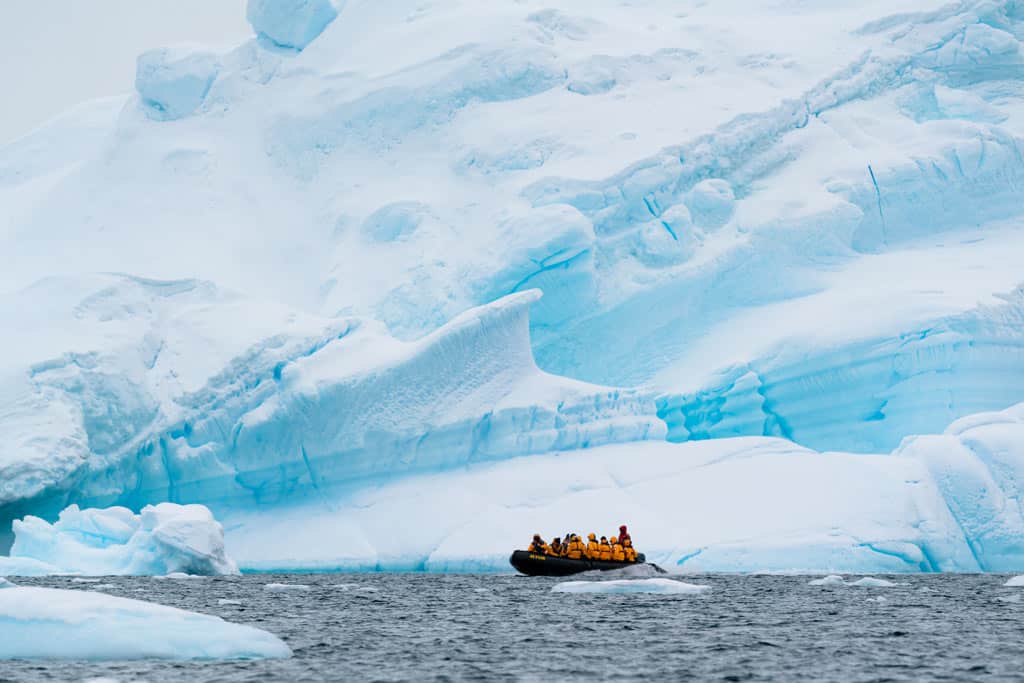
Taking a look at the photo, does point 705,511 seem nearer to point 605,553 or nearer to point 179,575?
point 605,553

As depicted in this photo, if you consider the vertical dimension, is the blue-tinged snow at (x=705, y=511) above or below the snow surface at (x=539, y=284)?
below

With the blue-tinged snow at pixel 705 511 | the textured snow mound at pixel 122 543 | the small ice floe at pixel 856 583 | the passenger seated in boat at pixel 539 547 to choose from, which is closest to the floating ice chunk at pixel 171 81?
the blue-tinged snow at pixel 705 511

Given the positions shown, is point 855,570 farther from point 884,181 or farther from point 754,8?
point 754,8

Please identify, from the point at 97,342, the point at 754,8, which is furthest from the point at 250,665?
the point at 754,8

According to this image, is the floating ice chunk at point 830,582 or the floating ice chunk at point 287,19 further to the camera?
the floating ice chunk at point 287,19

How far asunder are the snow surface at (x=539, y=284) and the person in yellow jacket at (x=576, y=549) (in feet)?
7.00

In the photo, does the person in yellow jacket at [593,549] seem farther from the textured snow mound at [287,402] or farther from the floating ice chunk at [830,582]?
the textured snow mound at [287,402]

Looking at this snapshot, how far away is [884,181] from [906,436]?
29.2 ft

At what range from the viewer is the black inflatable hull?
78.5 feet

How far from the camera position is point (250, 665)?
436 inches

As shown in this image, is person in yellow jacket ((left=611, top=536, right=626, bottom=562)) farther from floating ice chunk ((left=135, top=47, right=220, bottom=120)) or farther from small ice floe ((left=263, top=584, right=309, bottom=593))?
floating ice chunk ((left=135, top=47, right=220, bottom=120))

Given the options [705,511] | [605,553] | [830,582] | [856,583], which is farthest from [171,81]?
[856,583]

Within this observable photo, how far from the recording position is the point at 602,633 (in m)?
14.4

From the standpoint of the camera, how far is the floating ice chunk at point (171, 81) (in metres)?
→ 39.9
